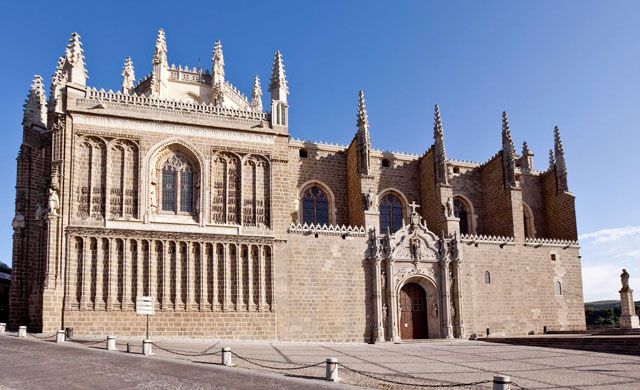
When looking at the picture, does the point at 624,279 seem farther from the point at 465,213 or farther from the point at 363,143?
the point at 363,143

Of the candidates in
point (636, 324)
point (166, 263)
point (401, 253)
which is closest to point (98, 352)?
point (166, 263)

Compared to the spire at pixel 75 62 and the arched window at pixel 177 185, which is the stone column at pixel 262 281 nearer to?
the arched window at pixel 177 185

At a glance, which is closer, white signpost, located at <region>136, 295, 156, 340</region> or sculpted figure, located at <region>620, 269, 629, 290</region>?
white signpost, located at <region>136, 295, 156, 340</region>

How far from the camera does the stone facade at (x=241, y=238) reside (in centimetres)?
2312

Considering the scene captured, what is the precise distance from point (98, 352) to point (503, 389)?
11998mm

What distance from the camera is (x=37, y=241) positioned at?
24.7 m

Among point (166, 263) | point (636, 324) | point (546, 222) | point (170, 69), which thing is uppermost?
point (170, 69)

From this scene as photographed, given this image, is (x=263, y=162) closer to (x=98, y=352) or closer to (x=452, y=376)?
(x=98, y=352)

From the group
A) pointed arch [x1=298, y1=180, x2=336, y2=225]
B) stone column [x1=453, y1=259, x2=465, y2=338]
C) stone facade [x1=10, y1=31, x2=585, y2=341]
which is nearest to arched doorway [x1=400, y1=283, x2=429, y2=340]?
stone facade [x1=10, y1=31, x2=585, y2=341]

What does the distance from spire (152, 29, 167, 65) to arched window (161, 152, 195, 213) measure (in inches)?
639

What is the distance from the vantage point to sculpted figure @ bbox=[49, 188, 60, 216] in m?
22.6

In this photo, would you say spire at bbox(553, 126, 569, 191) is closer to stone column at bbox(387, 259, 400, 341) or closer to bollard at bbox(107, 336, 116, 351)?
stone column at bbox(387, 259, 400, 341)

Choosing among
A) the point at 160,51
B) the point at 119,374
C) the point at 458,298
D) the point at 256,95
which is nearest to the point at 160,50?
the point at 160,51

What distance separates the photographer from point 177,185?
82.3 feet
